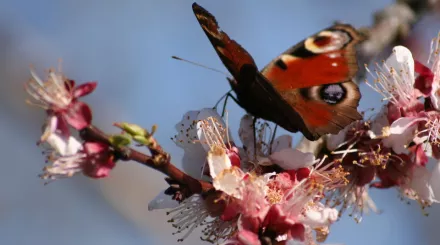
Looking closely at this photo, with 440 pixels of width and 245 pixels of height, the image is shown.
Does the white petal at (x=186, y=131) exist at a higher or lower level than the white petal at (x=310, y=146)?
higher

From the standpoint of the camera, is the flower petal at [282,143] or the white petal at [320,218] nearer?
the white petal at [320,218]

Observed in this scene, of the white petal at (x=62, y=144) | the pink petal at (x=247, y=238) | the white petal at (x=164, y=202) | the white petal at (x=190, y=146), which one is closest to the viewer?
the white petal at (x=62, y=144)

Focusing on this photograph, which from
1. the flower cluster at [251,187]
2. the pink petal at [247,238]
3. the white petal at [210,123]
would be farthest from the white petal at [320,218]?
the white petal at [210,123]

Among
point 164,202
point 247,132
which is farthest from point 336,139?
point 164,202

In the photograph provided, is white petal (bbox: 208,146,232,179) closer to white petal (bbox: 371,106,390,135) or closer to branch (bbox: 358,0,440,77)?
white petal (bbox: 371,106,390,135)

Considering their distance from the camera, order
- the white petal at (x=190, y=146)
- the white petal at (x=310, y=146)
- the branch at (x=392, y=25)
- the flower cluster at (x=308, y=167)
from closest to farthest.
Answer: the flower cluster at (x=308, y=167)
the white petal at (x=190, y=146)
the white petal at (x=310, y=146)
the branch at (x=392, y=25)

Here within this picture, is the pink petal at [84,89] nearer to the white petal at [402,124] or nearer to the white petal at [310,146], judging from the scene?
the white petal at [310,146]

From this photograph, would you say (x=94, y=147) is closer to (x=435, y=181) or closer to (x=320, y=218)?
(x=320, y=218)
